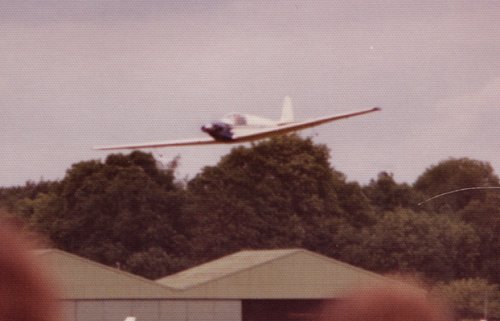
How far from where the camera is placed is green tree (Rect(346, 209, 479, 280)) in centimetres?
10719

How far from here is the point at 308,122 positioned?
3615 inches

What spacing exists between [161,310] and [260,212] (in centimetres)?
5108

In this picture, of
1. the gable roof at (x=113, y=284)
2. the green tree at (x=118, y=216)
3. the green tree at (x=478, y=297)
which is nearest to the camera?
the green tree at (x=478, y=297)

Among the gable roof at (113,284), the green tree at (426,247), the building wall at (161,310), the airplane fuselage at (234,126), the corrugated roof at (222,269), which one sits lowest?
the building wall at (161,310)

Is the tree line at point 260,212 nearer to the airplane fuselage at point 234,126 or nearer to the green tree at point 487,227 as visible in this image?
the green tree at point 487,227

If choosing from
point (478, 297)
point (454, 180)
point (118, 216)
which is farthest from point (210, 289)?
point (454, 180)

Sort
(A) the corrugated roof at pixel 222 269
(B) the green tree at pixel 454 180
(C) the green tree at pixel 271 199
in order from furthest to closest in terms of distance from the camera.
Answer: (B) the green tree at pixel 454 180 < (C) the green tree at pixel 271 199 < (A) the corrugated roof at pixel 222 269

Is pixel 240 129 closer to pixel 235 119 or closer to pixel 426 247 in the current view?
pixel 235 119

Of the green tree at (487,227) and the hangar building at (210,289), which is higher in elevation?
the green tree at (487,227)

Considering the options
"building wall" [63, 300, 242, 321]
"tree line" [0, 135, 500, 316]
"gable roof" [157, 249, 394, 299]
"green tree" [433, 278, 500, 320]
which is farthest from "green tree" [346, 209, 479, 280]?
"building wall" [63, 300, 242, 321]

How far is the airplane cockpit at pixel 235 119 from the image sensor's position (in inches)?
3668

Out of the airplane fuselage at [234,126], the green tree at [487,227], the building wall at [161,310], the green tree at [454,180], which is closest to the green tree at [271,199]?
the green tree at [454,180]

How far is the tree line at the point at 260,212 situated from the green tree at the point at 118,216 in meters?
0.09

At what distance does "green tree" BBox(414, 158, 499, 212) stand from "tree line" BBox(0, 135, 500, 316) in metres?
0.17
